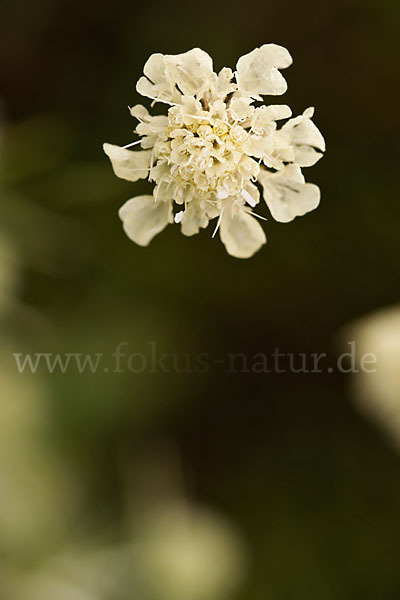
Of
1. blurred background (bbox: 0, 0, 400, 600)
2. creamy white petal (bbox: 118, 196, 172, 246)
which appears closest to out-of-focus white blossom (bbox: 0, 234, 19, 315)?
blurred background (bbox: 0, 0, 400, 600)

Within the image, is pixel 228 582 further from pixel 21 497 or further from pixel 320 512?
pixel 21 497

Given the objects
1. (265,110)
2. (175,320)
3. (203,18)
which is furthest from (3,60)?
(265,110)

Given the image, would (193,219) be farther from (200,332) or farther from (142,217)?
(200,332)

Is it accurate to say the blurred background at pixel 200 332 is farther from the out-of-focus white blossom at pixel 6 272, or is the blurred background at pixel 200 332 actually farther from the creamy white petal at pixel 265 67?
the creamy white petal at pixel 265 67

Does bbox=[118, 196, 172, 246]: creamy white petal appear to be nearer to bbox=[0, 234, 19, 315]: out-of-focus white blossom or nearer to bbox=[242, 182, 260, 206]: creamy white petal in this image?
bbox=[242, 182, 260, 206]: creamy white petal

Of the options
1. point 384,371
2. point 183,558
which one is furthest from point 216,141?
point 183,558

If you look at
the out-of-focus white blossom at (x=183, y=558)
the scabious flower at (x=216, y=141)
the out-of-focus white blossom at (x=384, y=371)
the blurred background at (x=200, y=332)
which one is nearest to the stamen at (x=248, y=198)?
the scabious flower at (x=216, y=141)
